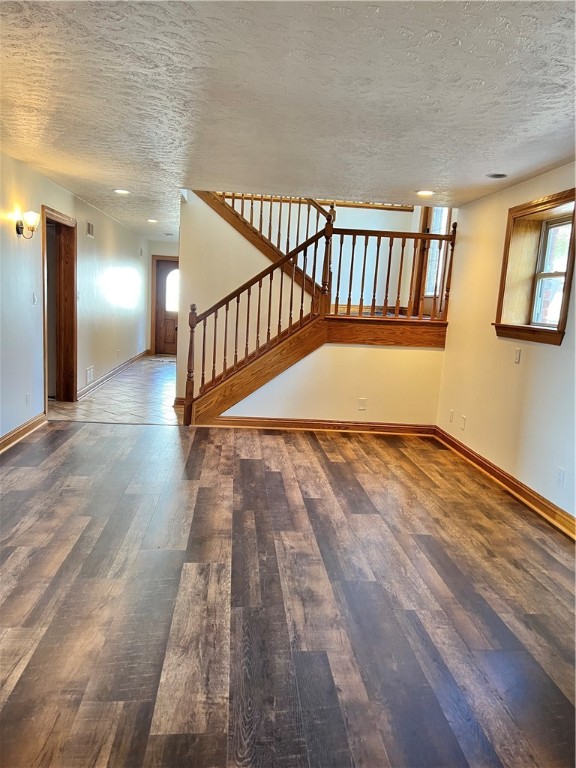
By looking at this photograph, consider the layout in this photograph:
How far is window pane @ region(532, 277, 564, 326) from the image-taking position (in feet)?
11.9

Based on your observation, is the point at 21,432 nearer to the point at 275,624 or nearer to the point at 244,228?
the point at 244,228

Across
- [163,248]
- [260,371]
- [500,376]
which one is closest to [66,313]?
[260,371]

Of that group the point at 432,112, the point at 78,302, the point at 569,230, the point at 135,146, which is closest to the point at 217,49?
the point at 432,112

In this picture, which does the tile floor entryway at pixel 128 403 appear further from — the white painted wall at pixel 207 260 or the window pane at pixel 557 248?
the window pane at pixel 557 248

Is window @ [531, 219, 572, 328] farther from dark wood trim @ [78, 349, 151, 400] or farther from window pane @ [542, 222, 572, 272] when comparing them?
dark wood trim @ [78, 349, 151, 400]

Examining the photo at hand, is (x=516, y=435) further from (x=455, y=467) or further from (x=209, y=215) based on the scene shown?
(x=209, y=215)

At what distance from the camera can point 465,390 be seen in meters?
4.77

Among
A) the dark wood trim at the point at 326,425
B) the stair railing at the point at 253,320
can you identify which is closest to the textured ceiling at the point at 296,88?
the stair railing at the point at 253,320

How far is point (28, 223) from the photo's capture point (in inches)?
170

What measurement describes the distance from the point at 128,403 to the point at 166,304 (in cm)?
499

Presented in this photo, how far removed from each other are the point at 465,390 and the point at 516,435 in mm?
995

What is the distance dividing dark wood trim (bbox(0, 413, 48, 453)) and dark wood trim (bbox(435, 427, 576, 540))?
13.2ft

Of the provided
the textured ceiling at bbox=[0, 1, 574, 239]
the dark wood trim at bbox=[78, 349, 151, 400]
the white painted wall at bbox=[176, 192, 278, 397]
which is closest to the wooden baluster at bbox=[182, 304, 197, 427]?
the white painted wall at bbox=[176, 192, 278, 397]

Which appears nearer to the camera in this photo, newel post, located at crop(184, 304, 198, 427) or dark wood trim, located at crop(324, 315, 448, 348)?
newel post, located at crop(184, 304, 198, 427)
